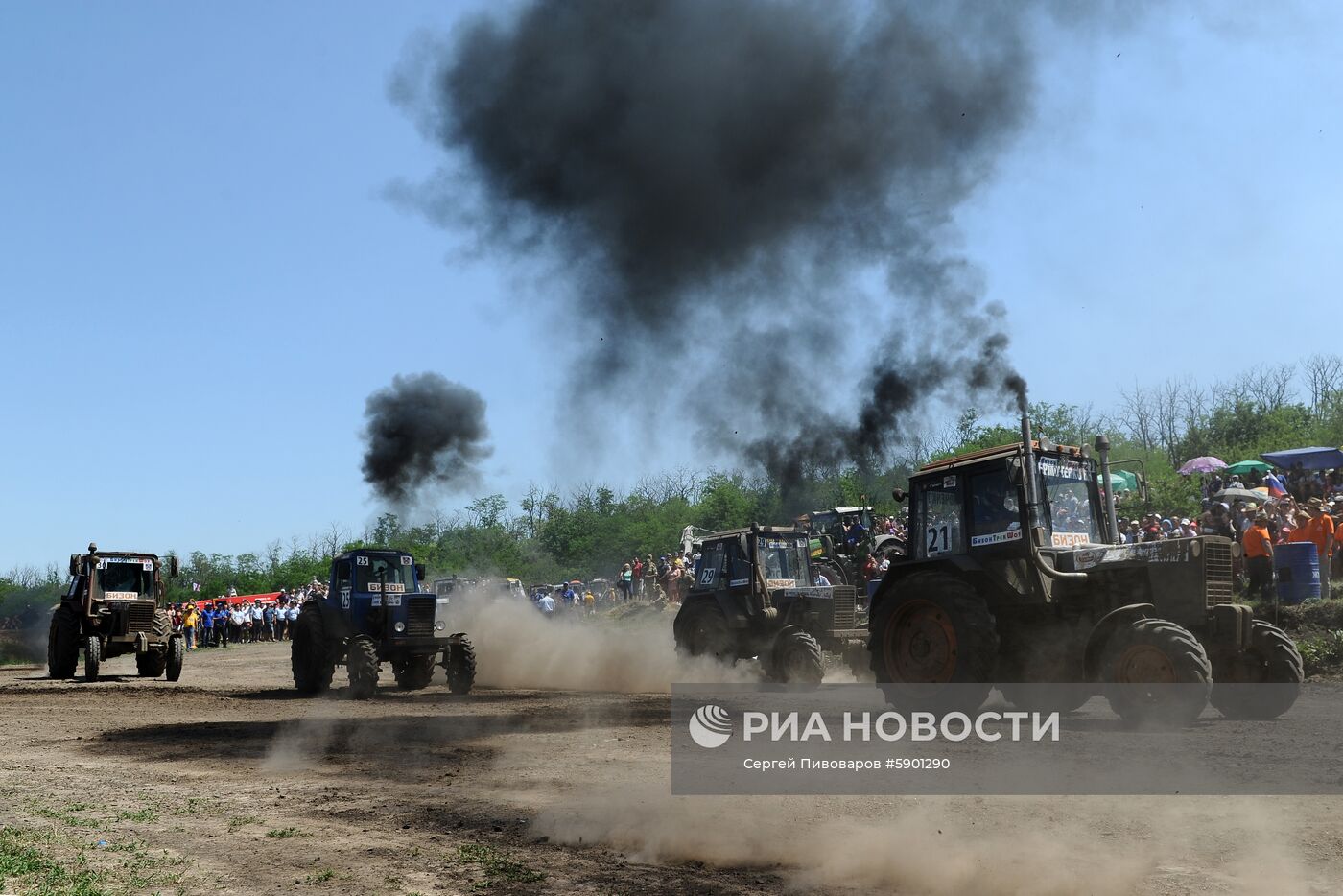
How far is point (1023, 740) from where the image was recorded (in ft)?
33.8

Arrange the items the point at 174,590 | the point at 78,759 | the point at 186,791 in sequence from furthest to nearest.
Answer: the point at 174,590
the point at 78,759
the point at 186,791

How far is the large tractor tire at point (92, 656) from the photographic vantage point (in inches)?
853

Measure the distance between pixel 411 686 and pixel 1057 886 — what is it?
545 inches

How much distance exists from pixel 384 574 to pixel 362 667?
1.79 m

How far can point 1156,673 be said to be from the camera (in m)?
9.91

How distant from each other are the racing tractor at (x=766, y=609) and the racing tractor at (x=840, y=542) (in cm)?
65

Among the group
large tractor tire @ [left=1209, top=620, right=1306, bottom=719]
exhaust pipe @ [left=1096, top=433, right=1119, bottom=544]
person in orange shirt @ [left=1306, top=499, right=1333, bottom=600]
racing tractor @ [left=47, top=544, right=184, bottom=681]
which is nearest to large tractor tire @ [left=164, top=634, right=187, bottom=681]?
racing tractor @ [left=47, top=544, right=184, bottom=681]

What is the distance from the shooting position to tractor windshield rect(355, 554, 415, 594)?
1762cm

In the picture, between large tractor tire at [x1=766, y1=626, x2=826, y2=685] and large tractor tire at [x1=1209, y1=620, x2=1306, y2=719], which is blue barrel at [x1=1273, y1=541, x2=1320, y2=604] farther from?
large tractor tire at [x1=766, y1=626, x2=826, y2=685]

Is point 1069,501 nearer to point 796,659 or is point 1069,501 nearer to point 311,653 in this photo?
point 796,659

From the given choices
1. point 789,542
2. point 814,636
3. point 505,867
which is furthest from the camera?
point 789,542

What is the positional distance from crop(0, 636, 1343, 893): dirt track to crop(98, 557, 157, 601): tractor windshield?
1168cm

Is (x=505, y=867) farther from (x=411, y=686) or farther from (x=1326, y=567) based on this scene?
(x=1326, y=567)

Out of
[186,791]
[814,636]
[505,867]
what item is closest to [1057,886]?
[505,867]
